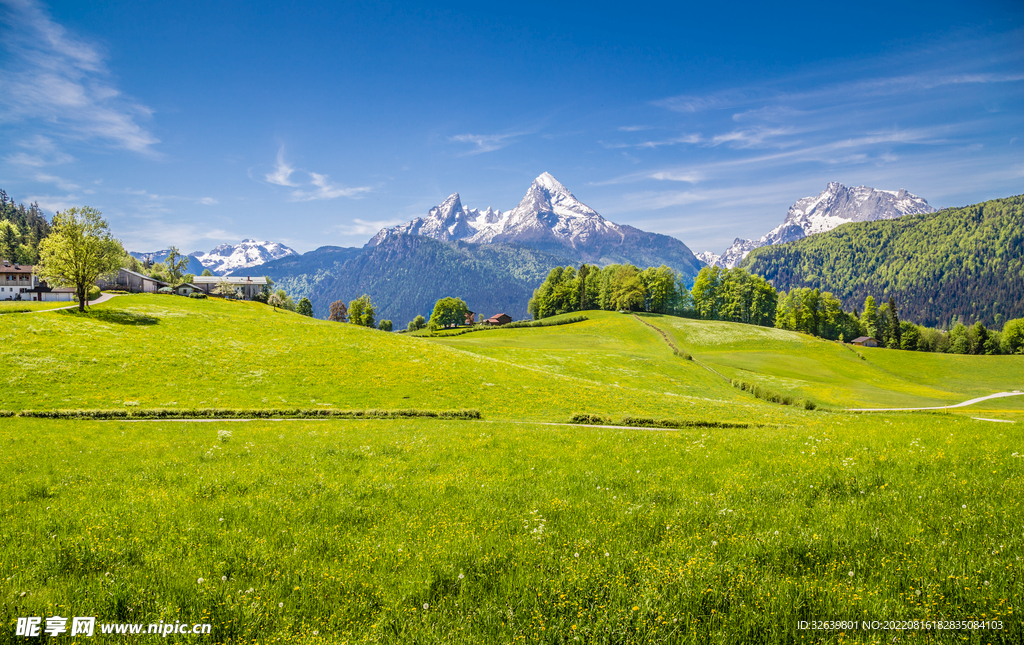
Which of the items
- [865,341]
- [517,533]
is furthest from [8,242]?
[865,341]

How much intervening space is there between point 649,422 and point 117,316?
72.3 meters

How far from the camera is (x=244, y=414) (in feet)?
110

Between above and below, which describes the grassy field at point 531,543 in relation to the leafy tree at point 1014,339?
above

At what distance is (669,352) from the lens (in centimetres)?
9588

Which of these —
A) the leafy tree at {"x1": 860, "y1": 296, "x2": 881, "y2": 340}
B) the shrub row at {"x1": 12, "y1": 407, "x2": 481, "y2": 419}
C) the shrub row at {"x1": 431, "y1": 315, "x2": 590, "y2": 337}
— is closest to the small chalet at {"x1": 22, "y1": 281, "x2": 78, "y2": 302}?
the shrub row at {"x1": 431, "y1": 315, "x2": 590, "y2": 337}

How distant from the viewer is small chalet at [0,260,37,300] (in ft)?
415

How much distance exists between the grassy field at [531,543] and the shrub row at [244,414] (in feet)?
63.0

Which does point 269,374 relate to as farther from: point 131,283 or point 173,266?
point 173,266

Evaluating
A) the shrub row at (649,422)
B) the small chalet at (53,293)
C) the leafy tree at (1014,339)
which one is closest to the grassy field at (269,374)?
the shrub row at (649,422)

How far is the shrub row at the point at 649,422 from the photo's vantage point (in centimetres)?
3322

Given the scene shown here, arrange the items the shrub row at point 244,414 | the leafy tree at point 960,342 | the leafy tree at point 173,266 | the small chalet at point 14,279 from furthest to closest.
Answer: the leafy tree at point 173,266, the leafy tree at point 960,342, the small chalet at point 14,279, the shrub row at point 244,414

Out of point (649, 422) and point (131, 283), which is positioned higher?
point (131, 283)

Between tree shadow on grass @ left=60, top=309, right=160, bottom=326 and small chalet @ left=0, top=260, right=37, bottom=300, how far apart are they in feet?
330

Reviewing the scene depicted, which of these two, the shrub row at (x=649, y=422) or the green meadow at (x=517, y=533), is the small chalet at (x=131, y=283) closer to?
the green meadow at (x=517, y=533)
